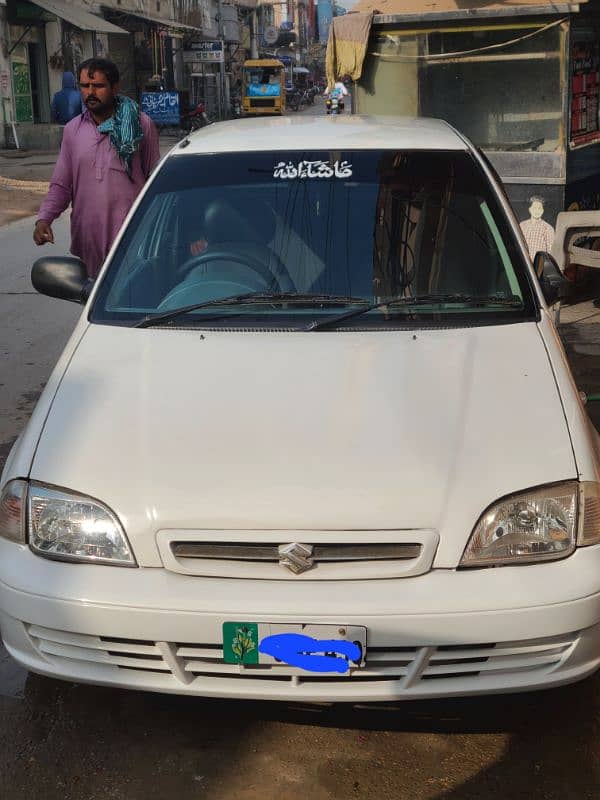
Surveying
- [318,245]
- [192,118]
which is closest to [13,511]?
[318,245]

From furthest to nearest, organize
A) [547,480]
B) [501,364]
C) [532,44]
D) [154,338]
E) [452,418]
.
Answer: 1. [532,44]
2. [154,338]
3. [501,364]
4. [452,418]
5. [547,480]

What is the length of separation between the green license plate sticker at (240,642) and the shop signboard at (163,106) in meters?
33.6

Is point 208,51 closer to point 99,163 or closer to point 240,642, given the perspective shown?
point 99,163

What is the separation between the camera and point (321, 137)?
13.8 feet

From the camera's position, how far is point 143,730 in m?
3.12

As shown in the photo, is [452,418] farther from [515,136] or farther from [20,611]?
[515,136]

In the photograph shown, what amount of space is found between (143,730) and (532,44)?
7508 mm

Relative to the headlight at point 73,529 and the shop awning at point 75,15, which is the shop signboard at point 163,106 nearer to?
the shop awning at point 75,15

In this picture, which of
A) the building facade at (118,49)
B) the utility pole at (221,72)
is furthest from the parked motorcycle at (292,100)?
the utility pole at (221,72)

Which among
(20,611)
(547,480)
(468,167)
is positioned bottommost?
(20,611)

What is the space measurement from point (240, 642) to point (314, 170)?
2.03m

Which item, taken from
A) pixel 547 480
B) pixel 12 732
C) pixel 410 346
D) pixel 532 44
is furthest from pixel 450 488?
pixel 532 44

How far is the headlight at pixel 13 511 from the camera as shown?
288 cm

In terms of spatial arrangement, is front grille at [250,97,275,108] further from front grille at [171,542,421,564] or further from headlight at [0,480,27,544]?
front grille at [171,542,421,564]
